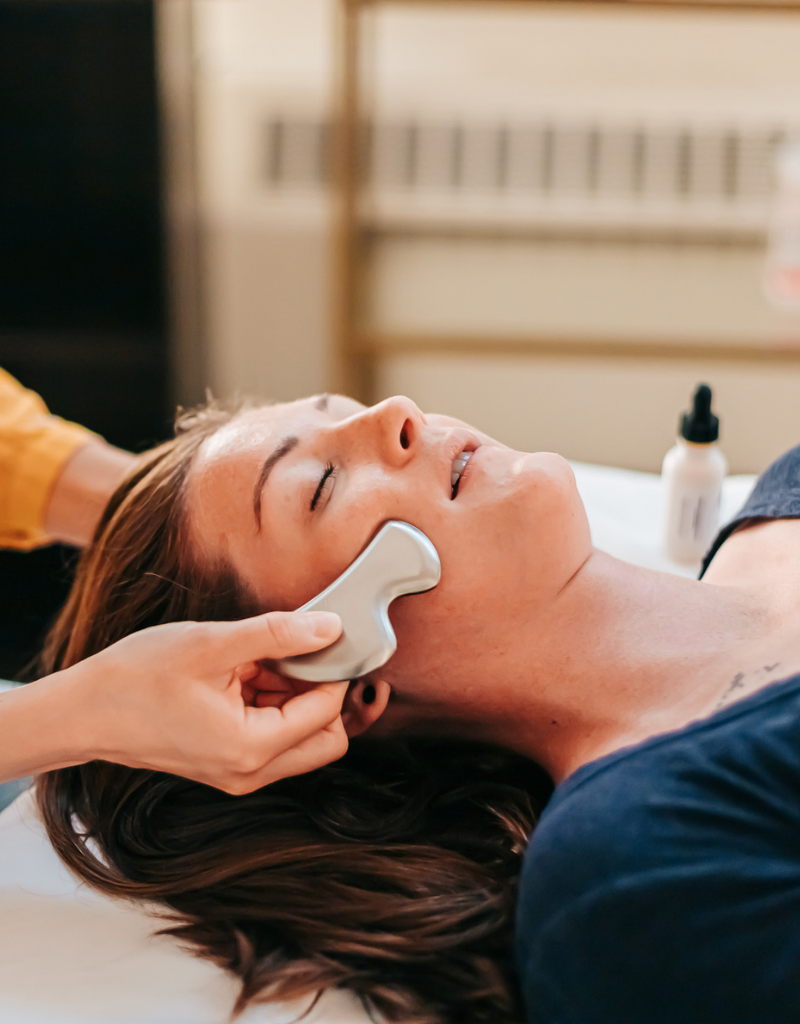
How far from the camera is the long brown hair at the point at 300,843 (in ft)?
2.69

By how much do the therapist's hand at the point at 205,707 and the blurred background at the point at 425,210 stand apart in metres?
1.65

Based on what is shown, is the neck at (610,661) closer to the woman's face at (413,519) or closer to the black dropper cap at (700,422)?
the woman's face at (413,519)

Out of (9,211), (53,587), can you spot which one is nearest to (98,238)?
(9,211)

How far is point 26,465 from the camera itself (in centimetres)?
142

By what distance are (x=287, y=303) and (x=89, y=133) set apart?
0.64 m

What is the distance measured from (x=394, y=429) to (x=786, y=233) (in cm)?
180

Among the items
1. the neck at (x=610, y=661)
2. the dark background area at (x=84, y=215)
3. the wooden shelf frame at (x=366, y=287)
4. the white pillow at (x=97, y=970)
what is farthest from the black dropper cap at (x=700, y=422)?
the dark background area at (x=84, y=215)

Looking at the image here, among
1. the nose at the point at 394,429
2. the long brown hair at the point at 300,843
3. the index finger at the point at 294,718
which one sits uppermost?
the nose at the point at 394,429

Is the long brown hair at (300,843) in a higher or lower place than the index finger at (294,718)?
lower

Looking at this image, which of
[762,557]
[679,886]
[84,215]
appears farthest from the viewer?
[84,215]

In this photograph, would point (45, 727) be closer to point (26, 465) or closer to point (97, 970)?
point (97, 970)

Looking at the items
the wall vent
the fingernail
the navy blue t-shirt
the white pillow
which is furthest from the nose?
the wall vent

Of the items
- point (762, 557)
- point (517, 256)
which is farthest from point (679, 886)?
point (517, 256)

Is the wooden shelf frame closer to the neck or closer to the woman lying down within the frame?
the woman lying down
